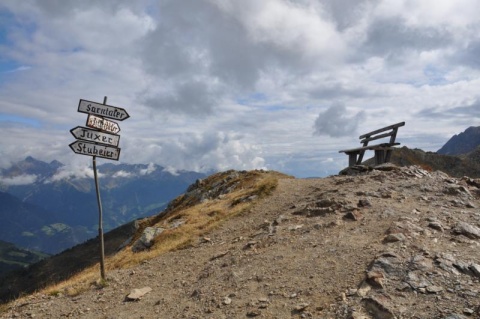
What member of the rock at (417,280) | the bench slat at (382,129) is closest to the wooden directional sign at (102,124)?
the rock at (417,280)

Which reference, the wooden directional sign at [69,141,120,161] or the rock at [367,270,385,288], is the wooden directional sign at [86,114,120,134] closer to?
the wooden directional sign at [69,141,120,161]

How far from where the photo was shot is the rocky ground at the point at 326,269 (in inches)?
386

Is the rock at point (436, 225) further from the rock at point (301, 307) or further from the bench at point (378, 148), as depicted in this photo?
the bench at point (378, 148)

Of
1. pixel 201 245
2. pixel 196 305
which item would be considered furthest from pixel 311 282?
pixel 201 245

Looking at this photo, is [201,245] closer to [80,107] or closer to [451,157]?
[80,107]

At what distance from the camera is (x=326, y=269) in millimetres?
11852

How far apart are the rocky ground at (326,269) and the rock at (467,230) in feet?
0.13

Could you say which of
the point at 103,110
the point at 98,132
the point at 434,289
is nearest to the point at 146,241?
the point at 98,132

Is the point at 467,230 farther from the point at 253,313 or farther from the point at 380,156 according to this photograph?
the point at 380,156

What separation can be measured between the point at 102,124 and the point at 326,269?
1067 centimetres

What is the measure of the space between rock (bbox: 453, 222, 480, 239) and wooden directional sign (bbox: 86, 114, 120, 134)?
47.9 ft

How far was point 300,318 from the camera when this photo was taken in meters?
9.53

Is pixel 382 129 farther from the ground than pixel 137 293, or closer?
farther from the ground

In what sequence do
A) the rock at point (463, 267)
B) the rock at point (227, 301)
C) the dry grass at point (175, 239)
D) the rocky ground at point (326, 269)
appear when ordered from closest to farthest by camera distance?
the rocky ground at point (326, 269) → the rock at point (463, 267) → the rock at point (227, 301) → the dry grass at point (175, 239)
